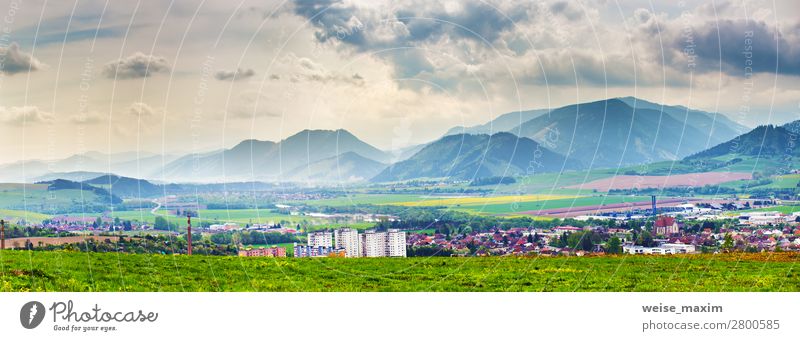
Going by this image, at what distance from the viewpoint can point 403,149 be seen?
90625 millimetres

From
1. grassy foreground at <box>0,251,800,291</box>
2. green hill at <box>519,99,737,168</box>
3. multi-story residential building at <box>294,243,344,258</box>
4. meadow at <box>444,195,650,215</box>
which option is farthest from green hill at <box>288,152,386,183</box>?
green hill at <box>519,99,737,168</box>

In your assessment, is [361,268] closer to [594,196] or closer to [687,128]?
[594,196]

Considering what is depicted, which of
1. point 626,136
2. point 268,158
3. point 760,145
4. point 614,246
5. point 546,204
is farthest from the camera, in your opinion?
point 626,136

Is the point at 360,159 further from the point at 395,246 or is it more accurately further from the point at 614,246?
the point at 395,246

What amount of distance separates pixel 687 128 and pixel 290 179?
91.4 metres

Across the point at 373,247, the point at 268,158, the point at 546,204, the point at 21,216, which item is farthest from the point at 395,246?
the point at 546,204

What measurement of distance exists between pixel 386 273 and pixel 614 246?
20518 mm

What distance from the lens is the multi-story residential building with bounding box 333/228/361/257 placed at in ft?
156

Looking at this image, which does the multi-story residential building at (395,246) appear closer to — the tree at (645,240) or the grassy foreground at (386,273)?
the grassy foreground at (386,273)

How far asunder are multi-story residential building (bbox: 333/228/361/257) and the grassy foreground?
4174 mm

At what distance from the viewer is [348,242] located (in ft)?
163

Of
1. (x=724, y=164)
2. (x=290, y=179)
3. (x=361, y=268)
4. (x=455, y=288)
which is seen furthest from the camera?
(x=724, y=164)

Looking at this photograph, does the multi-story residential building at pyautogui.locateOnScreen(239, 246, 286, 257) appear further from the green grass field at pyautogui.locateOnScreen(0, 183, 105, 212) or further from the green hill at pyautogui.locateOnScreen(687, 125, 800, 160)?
the green hill at pyautogui.locateOnScreen(687, 125, 800, 160)
